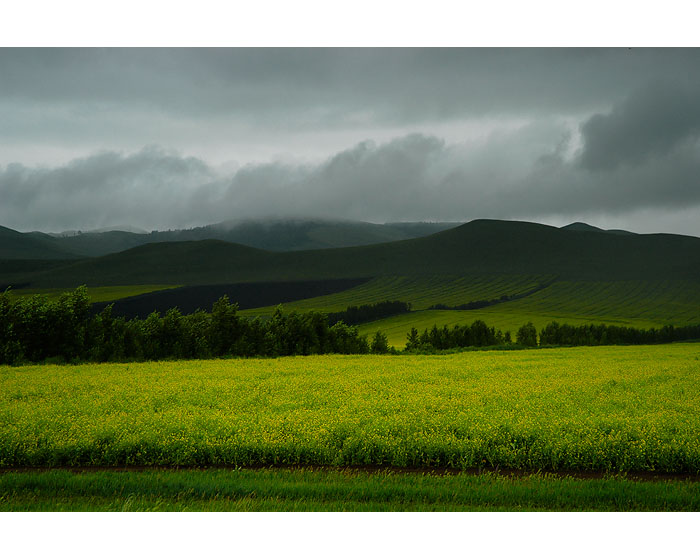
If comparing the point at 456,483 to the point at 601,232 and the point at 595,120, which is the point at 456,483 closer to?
the point at 595,120

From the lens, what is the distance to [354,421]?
845cm

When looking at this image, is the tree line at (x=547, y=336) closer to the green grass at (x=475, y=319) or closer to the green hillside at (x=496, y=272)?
the green grass at (x=475, y=319)

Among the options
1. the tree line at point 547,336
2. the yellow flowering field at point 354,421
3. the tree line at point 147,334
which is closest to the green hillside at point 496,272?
the tree line at point 547,336

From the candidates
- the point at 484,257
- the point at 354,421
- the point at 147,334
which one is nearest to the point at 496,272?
the point at 484,257

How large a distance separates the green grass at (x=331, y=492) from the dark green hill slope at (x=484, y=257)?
71754 millimetres

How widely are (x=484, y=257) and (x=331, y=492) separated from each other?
136 meters

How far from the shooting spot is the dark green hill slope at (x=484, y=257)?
9789 centimetres

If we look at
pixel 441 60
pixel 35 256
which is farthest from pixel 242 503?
pixel 35 256

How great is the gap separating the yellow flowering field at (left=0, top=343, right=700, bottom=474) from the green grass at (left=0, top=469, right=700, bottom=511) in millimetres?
595

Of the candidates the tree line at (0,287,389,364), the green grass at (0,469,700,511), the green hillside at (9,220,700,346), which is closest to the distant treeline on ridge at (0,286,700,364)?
the tree line at (0,287,389,364)

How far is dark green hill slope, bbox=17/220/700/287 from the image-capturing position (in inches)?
3854

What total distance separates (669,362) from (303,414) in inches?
610

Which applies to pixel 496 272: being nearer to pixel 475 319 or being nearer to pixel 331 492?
pixel 475 319

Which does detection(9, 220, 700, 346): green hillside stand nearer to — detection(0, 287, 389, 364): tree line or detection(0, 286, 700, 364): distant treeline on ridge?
detection(0, 286, 700, 364): distant treeline on ridge
